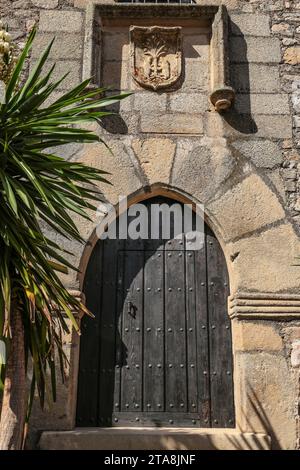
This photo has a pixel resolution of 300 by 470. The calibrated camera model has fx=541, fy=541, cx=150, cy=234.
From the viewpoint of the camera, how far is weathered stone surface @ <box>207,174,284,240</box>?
3744 mm

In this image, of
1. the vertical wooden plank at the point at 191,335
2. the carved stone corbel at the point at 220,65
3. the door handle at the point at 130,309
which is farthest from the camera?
the carved stone corbel at the point at 220,65

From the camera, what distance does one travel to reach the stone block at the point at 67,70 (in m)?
4.07

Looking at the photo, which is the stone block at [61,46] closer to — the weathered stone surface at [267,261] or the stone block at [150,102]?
the stone block at [150,102]

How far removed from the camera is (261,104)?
4.04 m

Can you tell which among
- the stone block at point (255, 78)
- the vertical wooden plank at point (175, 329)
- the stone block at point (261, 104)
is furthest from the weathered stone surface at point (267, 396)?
the stone block at point (255, 78)

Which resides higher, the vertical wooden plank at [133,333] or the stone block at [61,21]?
the stone block at [61,21]

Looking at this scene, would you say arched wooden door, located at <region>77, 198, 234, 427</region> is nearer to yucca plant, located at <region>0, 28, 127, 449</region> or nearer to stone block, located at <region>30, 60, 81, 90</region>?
yucca plant, located at <region>0, 28, 127, 449</region>

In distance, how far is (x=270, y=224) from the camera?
3746mm

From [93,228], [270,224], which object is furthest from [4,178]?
[270,224]

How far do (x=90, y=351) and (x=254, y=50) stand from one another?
2.57 metres

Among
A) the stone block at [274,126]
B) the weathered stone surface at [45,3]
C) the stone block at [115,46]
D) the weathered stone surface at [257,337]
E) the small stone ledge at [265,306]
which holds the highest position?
the weathered stone surface at [45,3]

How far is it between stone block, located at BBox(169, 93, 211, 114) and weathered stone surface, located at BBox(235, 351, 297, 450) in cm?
181

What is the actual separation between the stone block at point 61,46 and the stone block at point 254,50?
1193 millimetres

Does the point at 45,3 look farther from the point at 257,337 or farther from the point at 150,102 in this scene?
the point at 257,337
